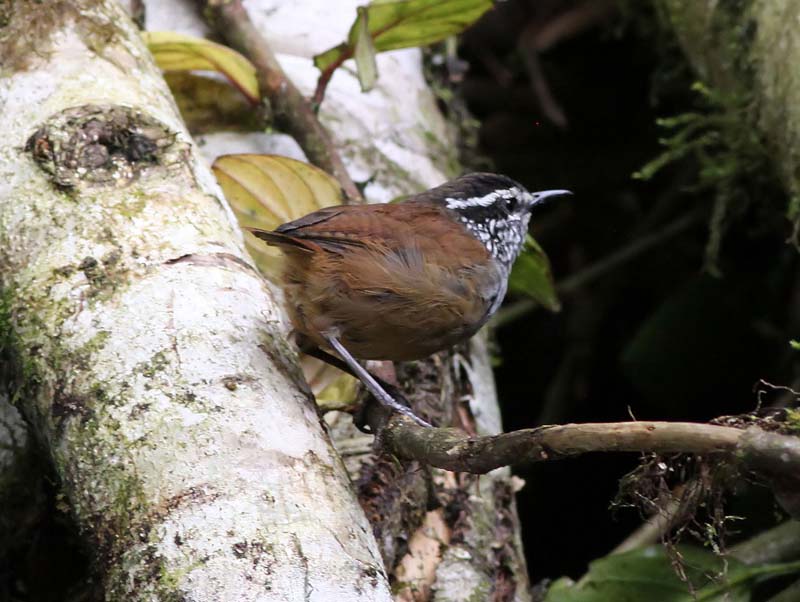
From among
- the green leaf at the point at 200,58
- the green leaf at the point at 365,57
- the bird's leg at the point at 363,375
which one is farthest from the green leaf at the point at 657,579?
the green leaf at the point at 200,58

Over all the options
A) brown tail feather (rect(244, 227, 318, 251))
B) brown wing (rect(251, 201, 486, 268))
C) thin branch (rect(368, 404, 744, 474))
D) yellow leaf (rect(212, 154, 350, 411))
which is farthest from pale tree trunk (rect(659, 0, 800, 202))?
thin branch (rect(368, 404, 744, 474))

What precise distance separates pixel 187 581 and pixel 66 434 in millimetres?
520

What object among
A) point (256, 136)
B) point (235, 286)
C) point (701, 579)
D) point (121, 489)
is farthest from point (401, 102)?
point (121, 489)

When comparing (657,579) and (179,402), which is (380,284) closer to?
(179,402)

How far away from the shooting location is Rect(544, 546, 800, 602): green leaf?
2.55 meters

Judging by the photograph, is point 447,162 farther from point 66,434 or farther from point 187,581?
point 187,581

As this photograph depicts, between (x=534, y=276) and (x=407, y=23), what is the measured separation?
95cm

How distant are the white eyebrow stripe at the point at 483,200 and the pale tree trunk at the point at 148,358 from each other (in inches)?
31.8

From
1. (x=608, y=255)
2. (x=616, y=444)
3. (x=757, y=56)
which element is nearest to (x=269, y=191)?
(x=616, y=444)

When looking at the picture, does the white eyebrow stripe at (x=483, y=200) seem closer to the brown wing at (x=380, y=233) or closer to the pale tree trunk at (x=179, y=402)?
the brown wing at (x=380, y=233)

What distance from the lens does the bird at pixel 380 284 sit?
8.25ft

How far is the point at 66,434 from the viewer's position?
2.05 m

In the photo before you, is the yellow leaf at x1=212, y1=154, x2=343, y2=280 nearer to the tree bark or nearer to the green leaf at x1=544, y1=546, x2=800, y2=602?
the tree bark

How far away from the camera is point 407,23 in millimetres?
3395
